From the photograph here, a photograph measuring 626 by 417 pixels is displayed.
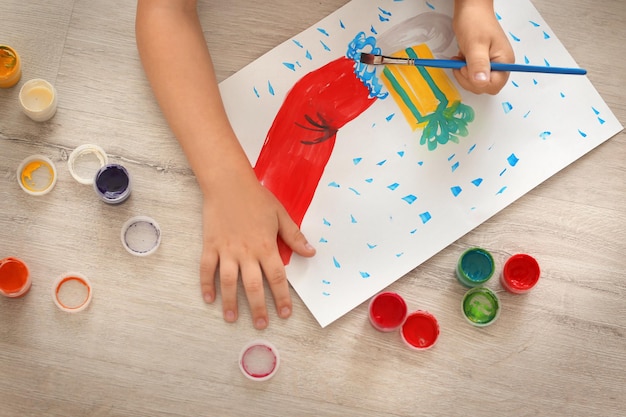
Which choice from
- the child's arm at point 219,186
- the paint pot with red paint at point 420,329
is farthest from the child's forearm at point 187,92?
the paint pot with red paint at point 420,329

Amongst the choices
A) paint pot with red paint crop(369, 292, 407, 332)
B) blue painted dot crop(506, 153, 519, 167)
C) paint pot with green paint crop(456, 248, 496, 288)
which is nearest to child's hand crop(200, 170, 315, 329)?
paint pot with red paint crop(369, 292, 407, 332)

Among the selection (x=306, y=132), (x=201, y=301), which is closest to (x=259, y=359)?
(x=201, y=301)

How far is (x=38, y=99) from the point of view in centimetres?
101

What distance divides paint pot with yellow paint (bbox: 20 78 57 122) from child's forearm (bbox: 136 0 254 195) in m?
0.15

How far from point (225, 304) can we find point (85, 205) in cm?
25

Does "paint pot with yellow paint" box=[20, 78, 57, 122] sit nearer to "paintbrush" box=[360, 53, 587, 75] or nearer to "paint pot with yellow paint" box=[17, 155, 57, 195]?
"paint pot with yellow paint" box=[17, 155, 57, 195]

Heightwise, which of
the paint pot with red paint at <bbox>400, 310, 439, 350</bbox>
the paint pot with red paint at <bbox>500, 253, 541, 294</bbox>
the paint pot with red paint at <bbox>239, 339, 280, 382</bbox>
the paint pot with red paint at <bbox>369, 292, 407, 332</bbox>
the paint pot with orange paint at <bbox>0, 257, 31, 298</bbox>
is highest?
the paint pot with orange paint at <bbox>0, 257, 31, 298</bbox>

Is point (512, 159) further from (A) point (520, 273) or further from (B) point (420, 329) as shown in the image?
(B) point (420, 329)

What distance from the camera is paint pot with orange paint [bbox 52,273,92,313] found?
954 millimetres

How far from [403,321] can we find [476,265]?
0.14 m

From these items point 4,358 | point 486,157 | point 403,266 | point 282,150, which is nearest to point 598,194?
point 486,157

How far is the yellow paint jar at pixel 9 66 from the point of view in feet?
3.28

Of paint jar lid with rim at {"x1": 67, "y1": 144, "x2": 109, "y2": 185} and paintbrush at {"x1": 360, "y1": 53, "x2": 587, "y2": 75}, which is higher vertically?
paintbrush at {"x1": 360, "y1": 53, "x2": 587, "y2": 75}

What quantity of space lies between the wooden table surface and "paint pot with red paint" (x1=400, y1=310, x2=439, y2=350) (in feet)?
0.05
